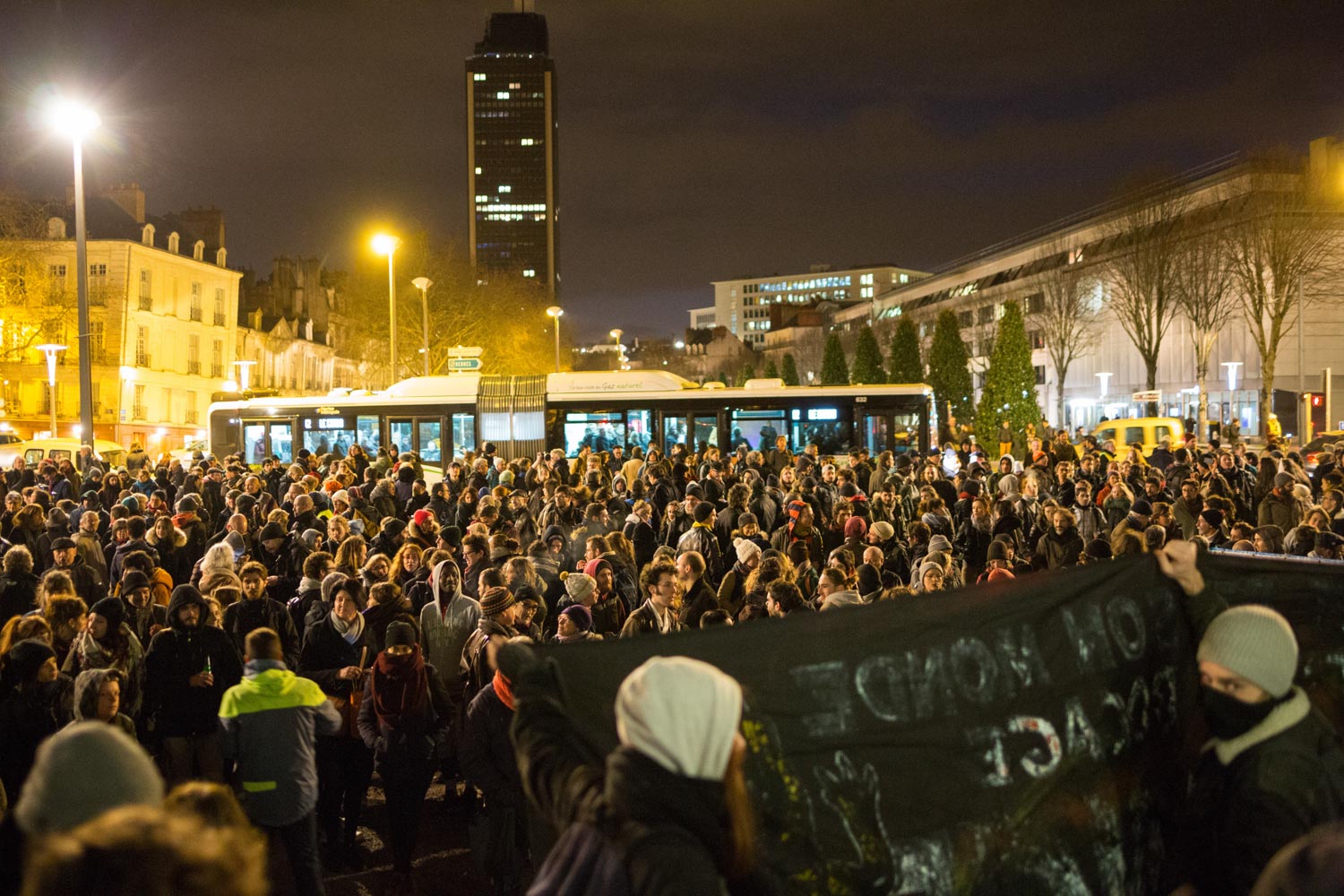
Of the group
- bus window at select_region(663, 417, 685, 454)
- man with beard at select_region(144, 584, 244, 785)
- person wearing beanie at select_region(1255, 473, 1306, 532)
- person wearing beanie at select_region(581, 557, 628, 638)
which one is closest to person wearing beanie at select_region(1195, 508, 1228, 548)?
person wearing beanie at select_region(1255, 473, 1306, 532)

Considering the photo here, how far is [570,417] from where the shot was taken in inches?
1041

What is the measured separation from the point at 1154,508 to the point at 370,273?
52993mm

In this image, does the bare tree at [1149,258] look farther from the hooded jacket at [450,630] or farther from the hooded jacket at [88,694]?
the hooded jacket at [88,694]

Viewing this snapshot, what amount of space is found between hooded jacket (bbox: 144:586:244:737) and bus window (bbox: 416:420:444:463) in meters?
20.2

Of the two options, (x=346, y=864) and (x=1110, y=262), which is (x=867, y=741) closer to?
(x=346, y=864)

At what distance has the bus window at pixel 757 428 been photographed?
83.0 feet

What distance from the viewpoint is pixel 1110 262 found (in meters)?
48.2

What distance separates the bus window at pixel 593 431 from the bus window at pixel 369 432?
445cm

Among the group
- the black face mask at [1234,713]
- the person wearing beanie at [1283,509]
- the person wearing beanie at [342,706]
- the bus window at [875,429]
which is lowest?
the person wearing beanie at [342,706]

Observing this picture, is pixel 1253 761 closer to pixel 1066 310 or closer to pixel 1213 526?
pixel 1213 526

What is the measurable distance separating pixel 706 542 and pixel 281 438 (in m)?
19.0

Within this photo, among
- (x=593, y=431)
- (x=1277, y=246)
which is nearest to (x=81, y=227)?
(x=593, y=431)

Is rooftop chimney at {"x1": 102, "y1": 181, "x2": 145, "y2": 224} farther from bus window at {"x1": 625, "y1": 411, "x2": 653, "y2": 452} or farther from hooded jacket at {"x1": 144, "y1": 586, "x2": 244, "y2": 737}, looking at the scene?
hooded jacket at {"x1": 144, "y1": 586, "x2": 244, "y2": 737}

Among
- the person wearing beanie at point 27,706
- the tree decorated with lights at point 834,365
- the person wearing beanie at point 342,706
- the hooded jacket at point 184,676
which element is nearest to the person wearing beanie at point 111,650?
the hooded jacket at point 184,676
